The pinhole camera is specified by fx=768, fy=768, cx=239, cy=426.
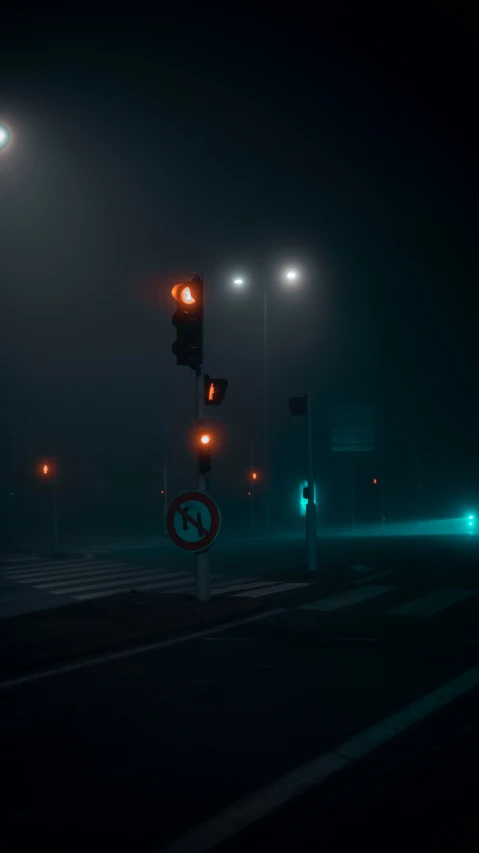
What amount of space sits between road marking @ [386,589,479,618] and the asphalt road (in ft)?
3.42

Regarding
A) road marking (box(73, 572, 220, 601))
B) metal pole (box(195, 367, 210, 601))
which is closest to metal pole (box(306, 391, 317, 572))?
road marking (box(73, 572, 220, 601))

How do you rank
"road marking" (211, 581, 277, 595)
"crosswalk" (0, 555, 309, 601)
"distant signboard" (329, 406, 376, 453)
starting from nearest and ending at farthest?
"road marking" (211, 581, 277, 595), "crosswalk" (0, 555, 309, 601), "distant signboard" (329, 406, 376, 453)

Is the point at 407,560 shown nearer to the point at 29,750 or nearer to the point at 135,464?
the point at 29,750

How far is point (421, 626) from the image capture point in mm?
10219

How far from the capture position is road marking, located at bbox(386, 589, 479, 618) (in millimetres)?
11398

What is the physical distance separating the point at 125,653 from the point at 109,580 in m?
9.14

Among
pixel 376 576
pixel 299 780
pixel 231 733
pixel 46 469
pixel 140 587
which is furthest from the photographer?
pixel 46 469

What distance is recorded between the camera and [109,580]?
17609 millimetres

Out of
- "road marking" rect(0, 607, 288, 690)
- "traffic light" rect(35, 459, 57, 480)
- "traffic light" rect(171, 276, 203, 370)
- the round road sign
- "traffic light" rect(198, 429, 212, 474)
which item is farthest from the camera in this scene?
"traffic light" rect(35, 459, 57, 480)

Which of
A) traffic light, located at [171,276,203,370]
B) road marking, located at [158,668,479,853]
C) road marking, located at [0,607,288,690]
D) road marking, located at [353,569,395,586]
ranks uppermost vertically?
traffic light, located at [171,276,203,370]

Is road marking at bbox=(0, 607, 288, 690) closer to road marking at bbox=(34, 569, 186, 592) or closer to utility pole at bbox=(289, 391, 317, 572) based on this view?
utility pole at bbox=(289, 391, 317, 572)

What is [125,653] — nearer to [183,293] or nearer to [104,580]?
[183,293]

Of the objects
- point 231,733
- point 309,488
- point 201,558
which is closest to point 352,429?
point 309,488

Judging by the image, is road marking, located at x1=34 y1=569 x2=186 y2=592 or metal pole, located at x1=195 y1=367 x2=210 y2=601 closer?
metal pole, located at x1=195 y1=367 x2=210 y2=601
